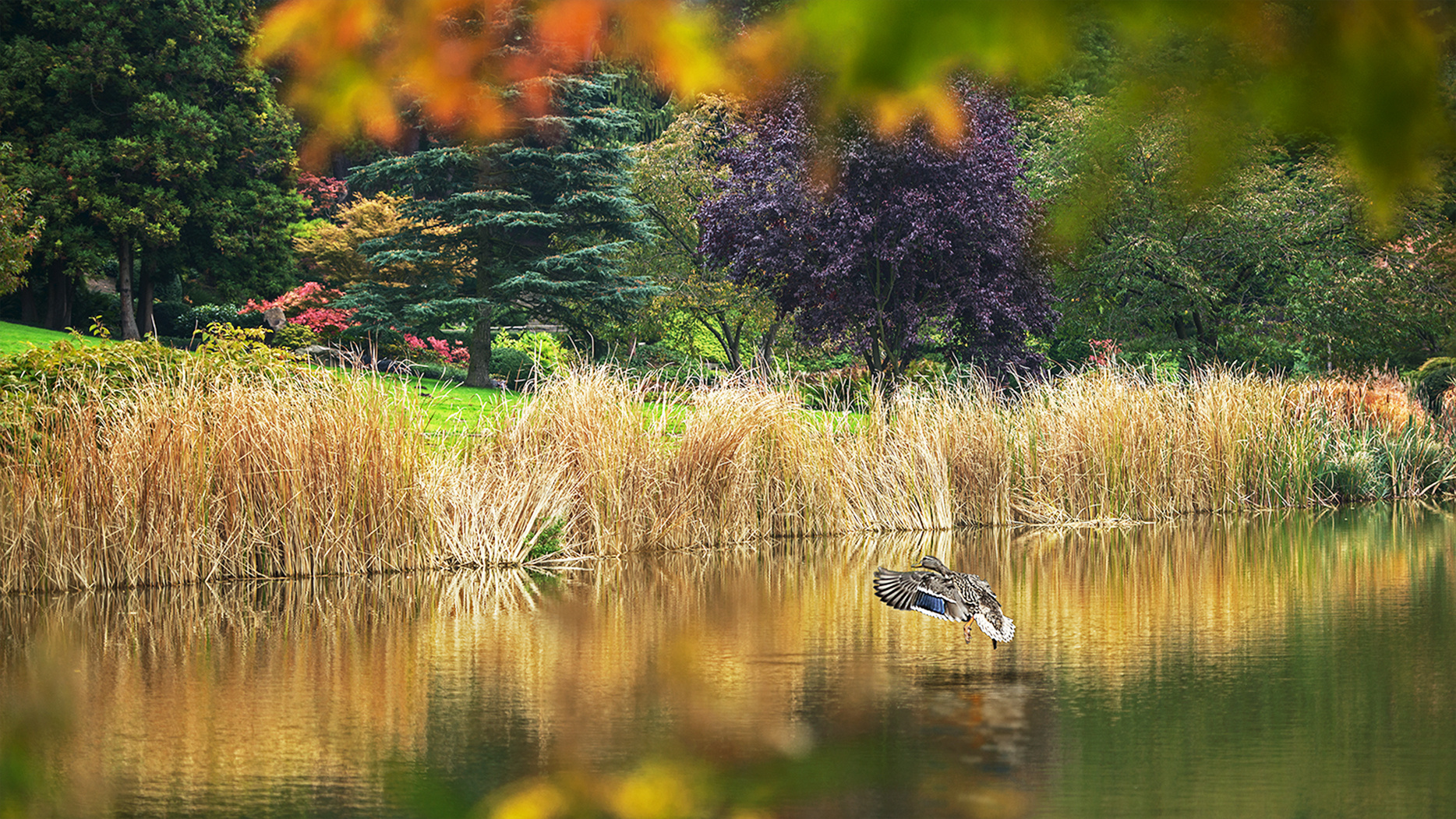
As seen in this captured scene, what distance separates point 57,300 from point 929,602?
25.9 m

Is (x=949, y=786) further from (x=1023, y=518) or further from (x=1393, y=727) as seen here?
(x=1023, y=518)

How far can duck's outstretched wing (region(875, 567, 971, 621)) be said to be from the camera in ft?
25.8

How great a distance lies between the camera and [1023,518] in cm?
1570

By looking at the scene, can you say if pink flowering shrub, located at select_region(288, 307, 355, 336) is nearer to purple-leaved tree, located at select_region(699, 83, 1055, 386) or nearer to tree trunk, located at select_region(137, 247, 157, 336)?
tree trunk, located at select_region(137, 247, 157, 336)

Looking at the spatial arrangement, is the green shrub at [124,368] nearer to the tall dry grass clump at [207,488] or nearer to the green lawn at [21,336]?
the tall dry grass clump at [207,488]

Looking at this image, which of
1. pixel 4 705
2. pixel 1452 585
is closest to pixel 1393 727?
pixel 1452 585

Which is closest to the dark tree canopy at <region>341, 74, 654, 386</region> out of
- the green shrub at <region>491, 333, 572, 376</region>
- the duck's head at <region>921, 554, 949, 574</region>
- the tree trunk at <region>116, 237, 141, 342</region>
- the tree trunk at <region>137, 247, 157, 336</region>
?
the green shrub at <region>491, 333, 572, 376</region>

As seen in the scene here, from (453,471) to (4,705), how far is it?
5.18 m

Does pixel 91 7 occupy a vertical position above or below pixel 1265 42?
above

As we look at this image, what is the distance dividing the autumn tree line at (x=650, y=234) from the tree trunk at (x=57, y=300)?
0.06 m

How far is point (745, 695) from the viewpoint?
→ 7086mm

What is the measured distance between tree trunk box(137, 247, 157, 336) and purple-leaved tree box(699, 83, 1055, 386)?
12578 millimetres

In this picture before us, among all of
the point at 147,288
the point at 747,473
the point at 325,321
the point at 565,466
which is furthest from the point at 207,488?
the point at 147,288

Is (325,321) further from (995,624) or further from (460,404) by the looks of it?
(995,624)
